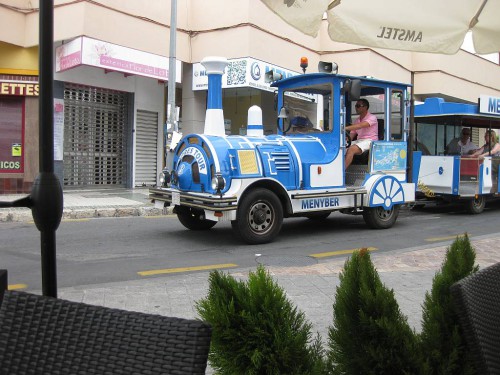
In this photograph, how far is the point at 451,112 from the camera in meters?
12.4

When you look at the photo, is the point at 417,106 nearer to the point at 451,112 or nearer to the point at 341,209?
the point at 451,112

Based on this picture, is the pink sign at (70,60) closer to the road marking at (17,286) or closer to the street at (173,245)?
the street at (173,245)

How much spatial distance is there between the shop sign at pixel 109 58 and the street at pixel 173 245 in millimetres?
4938

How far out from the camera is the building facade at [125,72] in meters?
13.9

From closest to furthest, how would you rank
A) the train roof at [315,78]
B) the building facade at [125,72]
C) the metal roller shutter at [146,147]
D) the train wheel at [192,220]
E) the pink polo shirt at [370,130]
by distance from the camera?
the train roof at [315,78]
the train wheel at [192,220]
the pink polo shirt at [370,130]
the building facade at [125,72]
the metal roller shutter at [146,147]

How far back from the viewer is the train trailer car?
39.9 ft

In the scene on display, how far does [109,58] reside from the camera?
14023 mm

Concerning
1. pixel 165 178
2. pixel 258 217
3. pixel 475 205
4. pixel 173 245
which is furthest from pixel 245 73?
pixel 173 245

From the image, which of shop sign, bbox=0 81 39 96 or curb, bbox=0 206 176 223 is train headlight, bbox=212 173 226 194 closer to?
curb, bbox=0 206 176 223

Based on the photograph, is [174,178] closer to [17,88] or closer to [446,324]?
[446,324]

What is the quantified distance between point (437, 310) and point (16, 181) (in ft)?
45.6

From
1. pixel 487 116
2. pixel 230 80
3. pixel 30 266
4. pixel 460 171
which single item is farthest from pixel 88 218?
pixel 487 116

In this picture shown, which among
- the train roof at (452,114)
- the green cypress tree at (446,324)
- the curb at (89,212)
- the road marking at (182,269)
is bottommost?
the road marking at (182,269)

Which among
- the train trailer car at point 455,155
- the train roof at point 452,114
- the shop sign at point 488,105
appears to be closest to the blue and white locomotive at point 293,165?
the train trailer car at point 455,155
